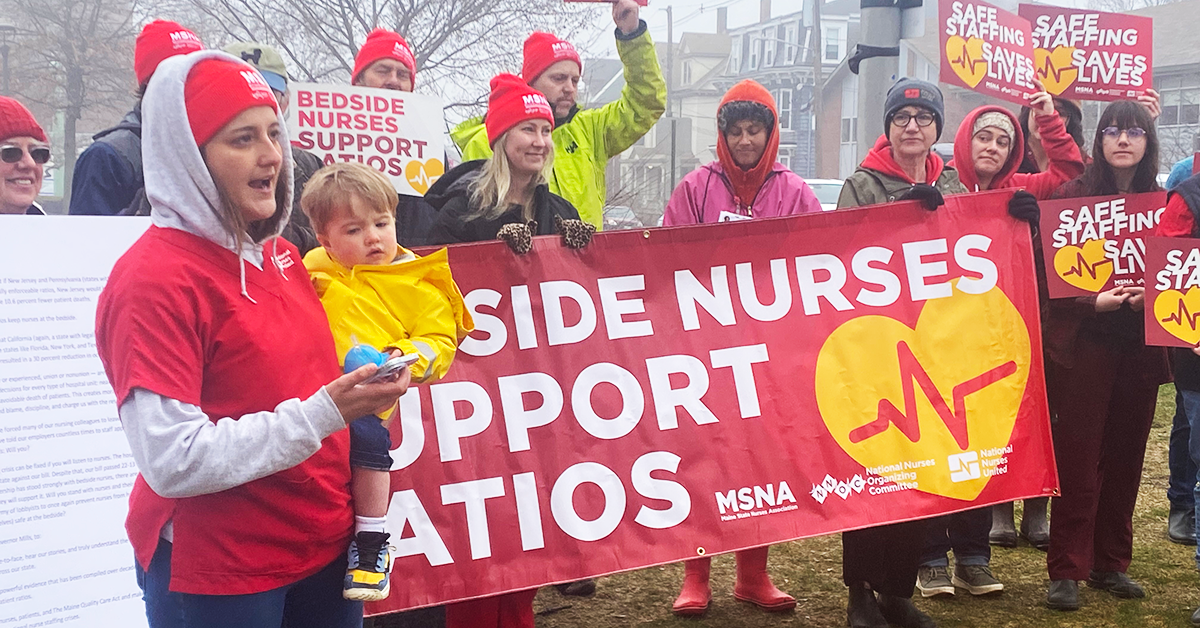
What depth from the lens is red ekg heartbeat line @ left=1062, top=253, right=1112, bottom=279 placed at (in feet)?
13.5

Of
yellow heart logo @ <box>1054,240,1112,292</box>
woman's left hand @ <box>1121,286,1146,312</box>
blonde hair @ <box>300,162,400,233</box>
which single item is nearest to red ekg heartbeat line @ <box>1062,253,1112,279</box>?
yellow heart logo @ <box>1054,240,1112,292</box>

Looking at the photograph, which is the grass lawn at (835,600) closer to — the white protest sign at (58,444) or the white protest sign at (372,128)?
the white protest sign at (58,444)

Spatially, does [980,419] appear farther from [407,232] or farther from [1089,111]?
[1089,111]

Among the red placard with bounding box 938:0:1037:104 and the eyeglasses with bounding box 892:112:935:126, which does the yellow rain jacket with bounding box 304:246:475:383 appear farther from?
the red placard with bounding box 938:0:1037:104

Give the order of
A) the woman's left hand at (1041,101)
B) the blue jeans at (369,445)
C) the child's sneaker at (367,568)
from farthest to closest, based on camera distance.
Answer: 1. the woman's left hand at (1041,101)
2. the blue jeans at (369,445)
3. the child's sneaker at (367,568)

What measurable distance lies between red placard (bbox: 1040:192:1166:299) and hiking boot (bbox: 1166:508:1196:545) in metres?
1.73

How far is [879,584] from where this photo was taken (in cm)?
395

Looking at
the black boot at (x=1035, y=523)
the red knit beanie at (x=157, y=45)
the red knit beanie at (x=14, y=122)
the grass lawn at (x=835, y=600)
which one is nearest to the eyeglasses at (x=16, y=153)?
the red knit beanie at (x=14, y=122)

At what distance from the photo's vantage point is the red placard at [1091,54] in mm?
4551

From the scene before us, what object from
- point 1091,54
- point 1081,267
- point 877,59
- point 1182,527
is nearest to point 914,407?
point 1081,267

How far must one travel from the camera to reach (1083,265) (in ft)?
13.5

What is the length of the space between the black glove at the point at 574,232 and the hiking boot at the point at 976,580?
7.49 feet

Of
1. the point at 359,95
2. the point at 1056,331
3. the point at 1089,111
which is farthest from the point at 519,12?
the point at 1089,111

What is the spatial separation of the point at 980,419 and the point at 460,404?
1.89 meters
